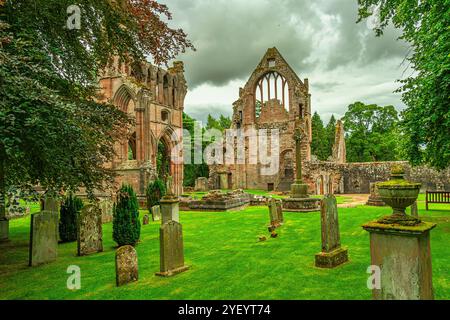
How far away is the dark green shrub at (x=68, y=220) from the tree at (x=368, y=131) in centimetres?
4084

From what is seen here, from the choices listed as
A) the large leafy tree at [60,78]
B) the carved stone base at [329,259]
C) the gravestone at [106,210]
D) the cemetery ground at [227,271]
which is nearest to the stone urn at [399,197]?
the cemetery ground at [227,271]

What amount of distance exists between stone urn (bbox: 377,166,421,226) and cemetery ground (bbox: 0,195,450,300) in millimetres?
1502

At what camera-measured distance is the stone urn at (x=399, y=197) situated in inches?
145

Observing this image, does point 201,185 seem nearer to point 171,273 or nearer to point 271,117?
point 271,117

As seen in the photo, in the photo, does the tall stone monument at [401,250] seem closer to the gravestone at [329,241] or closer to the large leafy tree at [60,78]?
the gravestone at [329,241]

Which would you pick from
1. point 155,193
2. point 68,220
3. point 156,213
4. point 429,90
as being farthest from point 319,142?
point 68,220

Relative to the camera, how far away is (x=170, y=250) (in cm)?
600

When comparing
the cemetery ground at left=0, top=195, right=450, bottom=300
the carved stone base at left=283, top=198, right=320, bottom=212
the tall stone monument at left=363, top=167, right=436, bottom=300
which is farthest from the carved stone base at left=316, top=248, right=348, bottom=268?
the carved stone base at left=283, top=198, right=320, bottom=212

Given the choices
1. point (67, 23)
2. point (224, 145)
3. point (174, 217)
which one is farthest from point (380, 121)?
point (67, 23)

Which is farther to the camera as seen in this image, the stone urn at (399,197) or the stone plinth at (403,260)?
the stone urn at (399,197)

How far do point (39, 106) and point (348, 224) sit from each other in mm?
9398

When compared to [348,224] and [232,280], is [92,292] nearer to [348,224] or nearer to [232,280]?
[232,280]

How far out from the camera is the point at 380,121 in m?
45.0

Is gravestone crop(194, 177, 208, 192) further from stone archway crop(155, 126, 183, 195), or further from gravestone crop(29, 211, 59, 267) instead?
gravestone crop(29, 211, 59, 267)
